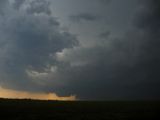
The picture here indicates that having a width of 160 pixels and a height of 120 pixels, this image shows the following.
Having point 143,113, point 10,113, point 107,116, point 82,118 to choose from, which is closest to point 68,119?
point 82,118

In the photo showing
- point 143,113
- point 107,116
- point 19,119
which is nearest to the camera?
point 19,119

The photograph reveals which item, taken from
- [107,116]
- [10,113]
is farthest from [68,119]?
[10,113]

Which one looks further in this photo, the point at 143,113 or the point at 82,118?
the point at 143,113

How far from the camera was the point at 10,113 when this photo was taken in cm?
10350

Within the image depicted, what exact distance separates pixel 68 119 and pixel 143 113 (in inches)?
990

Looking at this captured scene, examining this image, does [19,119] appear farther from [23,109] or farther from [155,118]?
[155,118]

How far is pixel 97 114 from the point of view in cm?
10488

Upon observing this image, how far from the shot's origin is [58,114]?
339 feet

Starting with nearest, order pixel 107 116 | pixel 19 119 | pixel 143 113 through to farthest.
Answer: pixel 19 119
pixel 107 116
pixel 143 113

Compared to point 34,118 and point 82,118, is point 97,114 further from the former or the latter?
point 34,118

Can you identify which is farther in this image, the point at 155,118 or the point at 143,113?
the point at 143,113

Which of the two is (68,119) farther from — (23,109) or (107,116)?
(23,109)

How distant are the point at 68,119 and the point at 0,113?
842 inches

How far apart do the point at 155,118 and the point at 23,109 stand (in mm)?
40026
